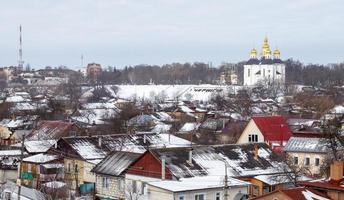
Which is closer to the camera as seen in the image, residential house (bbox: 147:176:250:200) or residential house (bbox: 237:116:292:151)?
residential house (bbox: 147:176:250:200)

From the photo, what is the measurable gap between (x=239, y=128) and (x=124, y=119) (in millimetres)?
12720

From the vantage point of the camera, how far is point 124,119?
197ft

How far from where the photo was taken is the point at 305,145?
3744cm

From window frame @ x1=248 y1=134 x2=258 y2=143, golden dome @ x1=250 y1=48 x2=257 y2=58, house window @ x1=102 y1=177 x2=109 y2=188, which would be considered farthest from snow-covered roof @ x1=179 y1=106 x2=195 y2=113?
golden dome @ x1=250 y1=48 x2=257 y2=58

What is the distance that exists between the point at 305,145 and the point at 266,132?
5416 millimetres

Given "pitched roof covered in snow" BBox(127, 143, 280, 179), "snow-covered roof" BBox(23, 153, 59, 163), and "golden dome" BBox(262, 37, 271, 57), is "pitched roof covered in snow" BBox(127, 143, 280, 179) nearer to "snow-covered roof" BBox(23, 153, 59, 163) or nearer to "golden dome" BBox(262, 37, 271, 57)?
"snow-covered roof" BBox(23, 153, 59, 163)

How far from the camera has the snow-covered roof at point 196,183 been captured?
24.7 m

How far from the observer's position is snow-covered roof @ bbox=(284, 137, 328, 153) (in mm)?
36438

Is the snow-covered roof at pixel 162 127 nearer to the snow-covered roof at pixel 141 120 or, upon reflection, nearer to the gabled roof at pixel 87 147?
the snow-covered roof at pixel 141 120

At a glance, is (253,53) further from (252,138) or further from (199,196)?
(199,196)

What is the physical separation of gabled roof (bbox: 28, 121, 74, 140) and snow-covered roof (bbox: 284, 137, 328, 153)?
14.6m

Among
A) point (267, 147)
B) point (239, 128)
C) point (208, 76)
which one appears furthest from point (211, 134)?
point (208, 76)

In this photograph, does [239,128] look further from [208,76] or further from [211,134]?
[208,76]

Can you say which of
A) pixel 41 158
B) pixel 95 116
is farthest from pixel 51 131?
pixel 95 116
